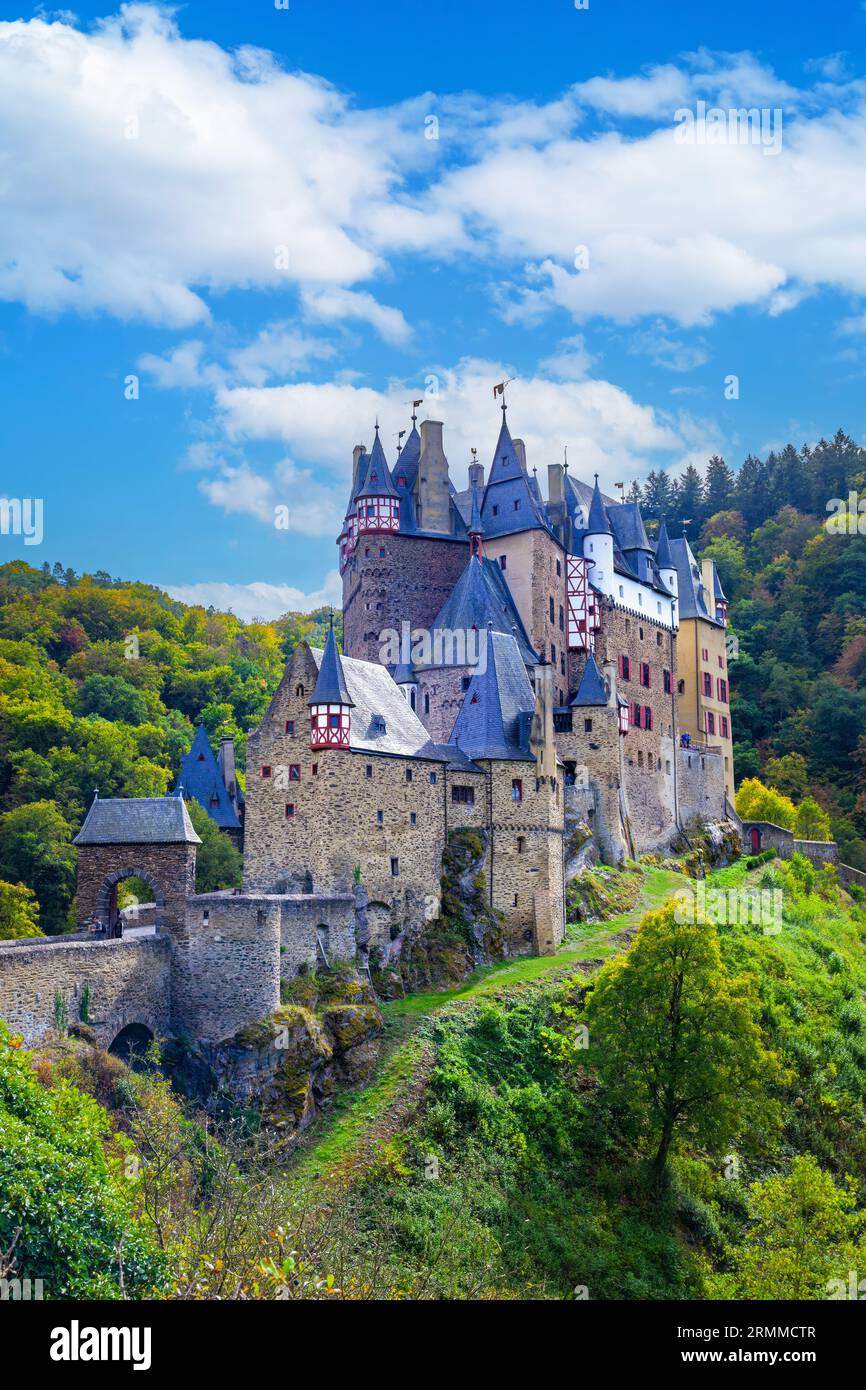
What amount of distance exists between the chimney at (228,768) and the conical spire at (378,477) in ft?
45.6

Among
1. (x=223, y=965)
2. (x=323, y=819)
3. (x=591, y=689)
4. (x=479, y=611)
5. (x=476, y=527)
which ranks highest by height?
(x=476, y=527)

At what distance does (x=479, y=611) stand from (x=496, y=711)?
8.11 m

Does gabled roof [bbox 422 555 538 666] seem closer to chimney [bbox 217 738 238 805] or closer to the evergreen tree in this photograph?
chimney [bbox 217 738 238 805]

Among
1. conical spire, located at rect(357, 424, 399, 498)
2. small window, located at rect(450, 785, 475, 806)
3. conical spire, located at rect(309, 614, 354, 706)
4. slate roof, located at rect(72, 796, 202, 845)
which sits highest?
conical spire, located at rect(357, 424, 399, 498)

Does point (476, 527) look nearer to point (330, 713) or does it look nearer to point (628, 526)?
point (628, 526)

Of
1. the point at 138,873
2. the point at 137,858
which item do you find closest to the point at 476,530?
the point at 137,858

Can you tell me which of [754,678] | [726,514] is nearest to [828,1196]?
[754,678]

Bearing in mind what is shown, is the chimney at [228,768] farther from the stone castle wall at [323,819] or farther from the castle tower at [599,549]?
the castle tower at [599,549]

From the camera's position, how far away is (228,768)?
176 ft

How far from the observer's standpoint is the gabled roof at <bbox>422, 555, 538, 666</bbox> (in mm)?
54656

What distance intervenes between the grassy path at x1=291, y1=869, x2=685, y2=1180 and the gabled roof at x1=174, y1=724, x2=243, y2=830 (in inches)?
537

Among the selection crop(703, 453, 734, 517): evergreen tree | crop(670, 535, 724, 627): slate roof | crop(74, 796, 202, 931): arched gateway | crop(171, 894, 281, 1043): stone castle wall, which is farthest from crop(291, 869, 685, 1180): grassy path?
crop(703, 453, 734, 517): evergreen tree
